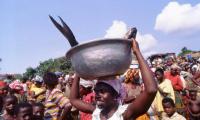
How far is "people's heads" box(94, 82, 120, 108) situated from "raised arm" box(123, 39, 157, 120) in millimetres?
188

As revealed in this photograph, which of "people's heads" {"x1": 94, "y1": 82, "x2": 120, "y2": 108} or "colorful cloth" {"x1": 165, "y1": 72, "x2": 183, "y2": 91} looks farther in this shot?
"colorful cloth" {"x1": 165, "y1": 72, "x2": 183, "y2": 91}

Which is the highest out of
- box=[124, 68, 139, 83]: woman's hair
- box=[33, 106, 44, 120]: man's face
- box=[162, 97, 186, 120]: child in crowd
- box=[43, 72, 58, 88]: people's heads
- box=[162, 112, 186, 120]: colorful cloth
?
box=[43, 72, 58, 88]: people's heads

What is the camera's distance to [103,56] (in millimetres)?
3146

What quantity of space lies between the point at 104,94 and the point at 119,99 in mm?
175

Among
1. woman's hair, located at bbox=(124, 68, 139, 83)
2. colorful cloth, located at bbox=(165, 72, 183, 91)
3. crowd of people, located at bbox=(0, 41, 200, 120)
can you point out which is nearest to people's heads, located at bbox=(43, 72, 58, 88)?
crowd of people, located at bbox=(0, 41, 200, 120)

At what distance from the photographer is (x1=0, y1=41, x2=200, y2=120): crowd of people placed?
3.20 metres

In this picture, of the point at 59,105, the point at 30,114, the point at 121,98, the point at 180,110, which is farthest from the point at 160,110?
the point at 121,98

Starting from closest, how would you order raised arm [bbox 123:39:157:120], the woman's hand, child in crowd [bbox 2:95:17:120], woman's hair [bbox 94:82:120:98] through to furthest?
raised arm [bbox 123:39:157:120], the woman's hand, woman's hair [bbox 94:82:120:98], child in crowd [bbox 2:95:17:120]

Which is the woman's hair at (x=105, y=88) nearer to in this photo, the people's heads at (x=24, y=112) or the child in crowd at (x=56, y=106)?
the people's heads at (x=24, y=112)

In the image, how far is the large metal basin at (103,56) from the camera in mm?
3146

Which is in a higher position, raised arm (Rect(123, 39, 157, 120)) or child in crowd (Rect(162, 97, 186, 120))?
raised arm (Rect(123, 39, 157, 120))

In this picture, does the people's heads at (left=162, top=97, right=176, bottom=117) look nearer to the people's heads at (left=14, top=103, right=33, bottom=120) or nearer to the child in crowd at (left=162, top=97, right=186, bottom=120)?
the child in crowd at (left=162, top=97, right=186, bottom=120)

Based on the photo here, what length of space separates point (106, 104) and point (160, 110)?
4351 mm

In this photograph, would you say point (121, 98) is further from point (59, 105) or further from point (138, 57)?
point (59, 105)
